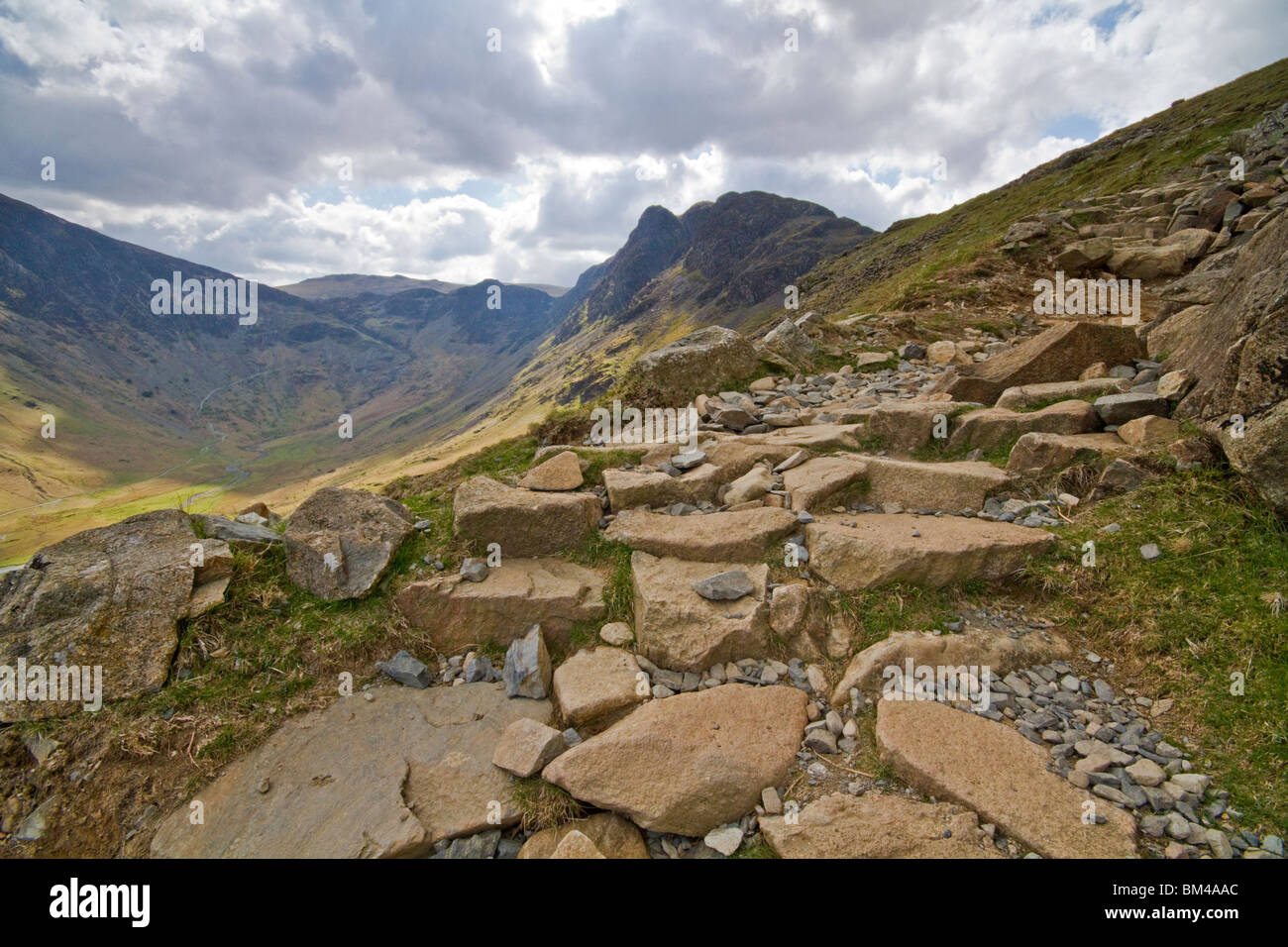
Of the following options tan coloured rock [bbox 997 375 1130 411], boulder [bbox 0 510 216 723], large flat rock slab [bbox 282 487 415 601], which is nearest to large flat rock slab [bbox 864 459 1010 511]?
tan coloured rock [bbox 997 375 1130 411]

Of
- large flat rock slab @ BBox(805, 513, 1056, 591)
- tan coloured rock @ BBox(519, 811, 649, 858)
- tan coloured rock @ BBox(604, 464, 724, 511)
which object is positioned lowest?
tan coloured rock @ BBox(519, 811, 649, 858)

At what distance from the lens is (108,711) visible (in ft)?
20.0

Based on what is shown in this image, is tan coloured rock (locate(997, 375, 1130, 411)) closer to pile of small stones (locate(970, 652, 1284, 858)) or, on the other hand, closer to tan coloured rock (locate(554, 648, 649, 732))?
pile of small stones (locate(970, 652, 1284, 858))

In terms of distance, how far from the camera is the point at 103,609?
672 cm

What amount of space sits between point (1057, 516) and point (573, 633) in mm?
7030

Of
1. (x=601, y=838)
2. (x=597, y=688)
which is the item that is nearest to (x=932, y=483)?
(x=597, y=688)

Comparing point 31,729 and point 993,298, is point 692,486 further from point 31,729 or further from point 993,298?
point 993,298

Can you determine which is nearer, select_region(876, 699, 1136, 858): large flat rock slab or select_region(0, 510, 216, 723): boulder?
select_region(876, 699, 1136, 858): large flat rock slab

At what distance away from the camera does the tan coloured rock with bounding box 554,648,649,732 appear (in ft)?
20.2

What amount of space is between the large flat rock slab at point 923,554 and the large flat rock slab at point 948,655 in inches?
35.8

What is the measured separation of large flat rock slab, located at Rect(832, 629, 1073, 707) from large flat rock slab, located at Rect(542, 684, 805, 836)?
739 millimetres

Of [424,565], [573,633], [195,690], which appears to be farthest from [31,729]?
[573,633]

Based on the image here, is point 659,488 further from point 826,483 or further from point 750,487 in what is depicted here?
point 826,483
